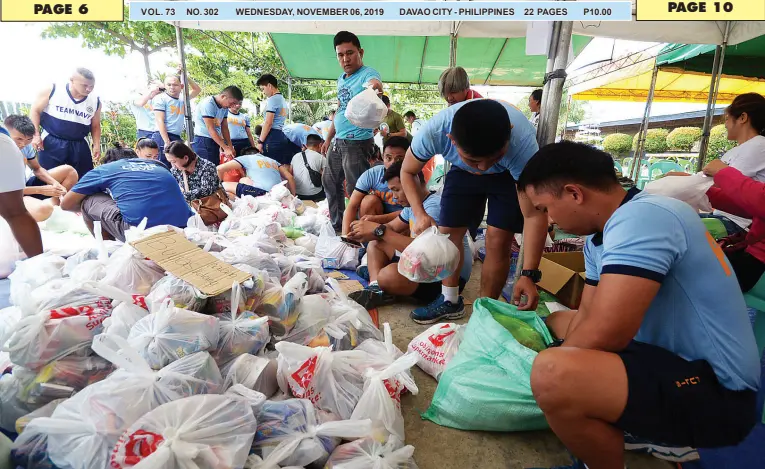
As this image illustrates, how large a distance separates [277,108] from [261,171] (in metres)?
1.10

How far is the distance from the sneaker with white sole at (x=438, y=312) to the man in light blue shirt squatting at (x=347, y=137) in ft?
5.49

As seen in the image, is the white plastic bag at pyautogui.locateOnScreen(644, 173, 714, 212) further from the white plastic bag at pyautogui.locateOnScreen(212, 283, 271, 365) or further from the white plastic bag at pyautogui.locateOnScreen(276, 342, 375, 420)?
the white plastic bag at pyautogui.locateOnScreen(212, 283, 271, 365)

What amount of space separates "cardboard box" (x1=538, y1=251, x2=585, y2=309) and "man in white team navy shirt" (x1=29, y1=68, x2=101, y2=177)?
4403 mm

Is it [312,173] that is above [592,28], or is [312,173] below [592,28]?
below

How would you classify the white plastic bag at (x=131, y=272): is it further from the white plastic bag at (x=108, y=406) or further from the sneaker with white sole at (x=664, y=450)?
the sneaker with white sole at (x=664, y=450)

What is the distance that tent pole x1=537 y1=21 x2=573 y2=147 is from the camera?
170cm

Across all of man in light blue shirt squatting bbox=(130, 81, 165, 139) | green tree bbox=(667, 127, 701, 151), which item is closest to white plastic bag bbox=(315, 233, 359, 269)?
man in light blue shirt squatting bbox=(130, 81, 165, 139)

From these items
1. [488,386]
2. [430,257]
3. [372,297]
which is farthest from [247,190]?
[488,386]

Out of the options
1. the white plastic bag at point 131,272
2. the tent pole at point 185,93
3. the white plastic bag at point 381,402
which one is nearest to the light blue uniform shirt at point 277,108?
the tent pole at point 185,93

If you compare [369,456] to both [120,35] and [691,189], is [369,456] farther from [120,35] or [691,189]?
[120,35]

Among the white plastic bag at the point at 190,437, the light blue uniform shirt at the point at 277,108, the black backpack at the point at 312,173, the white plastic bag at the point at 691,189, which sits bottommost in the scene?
the white plastic bag at the point at 190,437

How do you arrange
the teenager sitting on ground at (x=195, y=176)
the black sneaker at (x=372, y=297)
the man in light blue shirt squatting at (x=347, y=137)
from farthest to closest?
the teenager sitting on ground at (x=195, y=176) → the man in light blue shirt squatting at (x=347, y=137) → the black sneaker at (x=372, y=297)

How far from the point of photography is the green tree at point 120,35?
8008 millimetres

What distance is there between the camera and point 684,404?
3.01 ft
